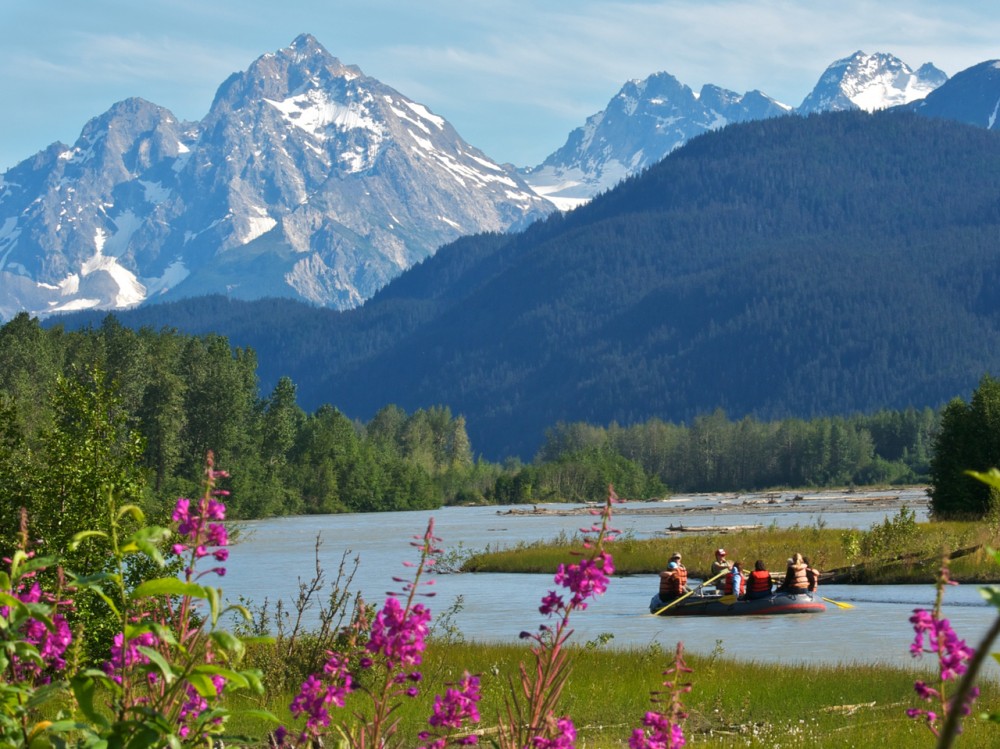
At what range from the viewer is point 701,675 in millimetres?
25797

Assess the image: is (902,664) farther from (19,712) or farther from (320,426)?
(320,426)

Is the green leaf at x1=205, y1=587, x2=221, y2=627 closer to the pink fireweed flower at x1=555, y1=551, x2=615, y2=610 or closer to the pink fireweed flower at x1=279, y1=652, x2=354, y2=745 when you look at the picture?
the pink fireweed flower at x1=279, y1=652, x2=354, y2=745

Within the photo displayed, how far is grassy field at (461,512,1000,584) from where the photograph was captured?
48.9m

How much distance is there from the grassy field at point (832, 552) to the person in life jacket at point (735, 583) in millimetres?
5919

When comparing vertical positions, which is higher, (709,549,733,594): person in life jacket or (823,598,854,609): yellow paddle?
(709,549,733,594): person in life jacket

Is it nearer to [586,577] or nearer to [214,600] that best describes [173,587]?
[214,600]

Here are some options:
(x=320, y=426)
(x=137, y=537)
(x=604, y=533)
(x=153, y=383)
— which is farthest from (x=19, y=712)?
(x=320, y=426)

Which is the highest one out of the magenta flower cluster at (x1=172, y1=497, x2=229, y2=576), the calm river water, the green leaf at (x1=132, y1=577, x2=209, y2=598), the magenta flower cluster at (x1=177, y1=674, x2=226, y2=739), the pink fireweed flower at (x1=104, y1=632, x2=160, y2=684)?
the magenta flower cluster at (x1=172, y1=497, x2=229, y2=576)

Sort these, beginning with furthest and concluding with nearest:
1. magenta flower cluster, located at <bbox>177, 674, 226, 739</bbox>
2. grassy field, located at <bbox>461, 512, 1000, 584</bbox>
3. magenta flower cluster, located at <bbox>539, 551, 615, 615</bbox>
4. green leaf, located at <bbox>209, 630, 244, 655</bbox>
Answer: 1. grassy field, located at <bbox>461, 512, 1000, 584</bbox>
2. magenta flower cluster, located at <bbox>539, 551, 615, 615</bbox>
3. magenta flower cluster, located at <bbox>177, 674, 226, 739</bbox>
4. green leaf, located at <bbox>209, 630, 244, 655</bbox>

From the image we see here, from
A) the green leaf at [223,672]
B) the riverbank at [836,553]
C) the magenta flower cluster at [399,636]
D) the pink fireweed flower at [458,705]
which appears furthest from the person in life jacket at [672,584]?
the green leaf at [223,672]

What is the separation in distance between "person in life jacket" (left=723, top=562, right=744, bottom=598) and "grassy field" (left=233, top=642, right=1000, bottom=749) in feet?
45.8

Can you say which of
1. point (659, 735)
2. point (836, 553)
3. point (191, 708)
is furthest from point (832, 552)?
point (191, 708)

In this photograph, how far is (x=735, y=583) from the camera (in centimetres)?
4334

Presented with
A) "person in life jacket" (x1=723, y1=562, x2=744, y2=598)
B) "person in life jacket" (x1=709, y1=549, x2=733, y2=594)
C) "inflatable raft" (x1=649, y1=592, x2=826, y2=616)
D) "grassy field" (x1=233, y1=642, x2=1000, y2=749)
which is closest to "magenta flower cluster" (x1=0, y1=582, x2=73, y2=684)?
"grassy field" (x1=233, y1=642, x2=1000, y2=749)
